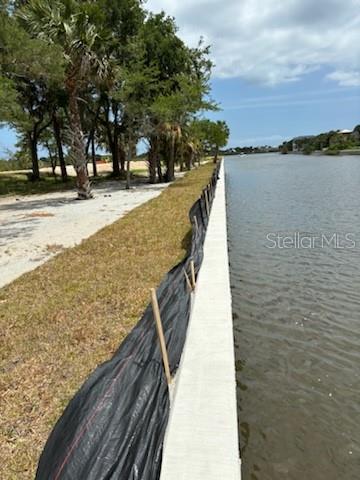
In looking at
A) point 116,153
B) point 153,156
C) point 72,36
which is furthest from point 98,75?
point 116,153

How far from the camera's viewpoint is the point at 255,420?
12.1ft

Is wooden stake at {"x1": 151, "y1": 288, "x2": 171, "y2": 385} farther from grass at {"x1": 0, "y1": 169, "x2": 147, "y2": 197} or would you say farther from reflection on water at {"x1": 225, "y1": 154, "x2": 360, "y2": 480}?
grass at {"x1": 0, "y1": 169, "x2": 147, "y2": 197}

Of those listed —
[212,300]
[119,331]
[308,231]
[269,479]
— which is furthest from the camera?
[308,231]

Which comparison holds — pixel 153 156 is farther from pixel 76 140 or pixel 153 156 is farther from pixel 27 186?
pixel 76 140

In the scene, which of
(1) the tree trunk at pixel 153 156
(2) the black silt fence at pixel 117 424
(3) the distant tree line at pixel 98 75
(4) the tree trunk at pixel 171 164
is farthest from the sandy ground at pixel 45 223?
(4) the tree trunk at pixel 171 164

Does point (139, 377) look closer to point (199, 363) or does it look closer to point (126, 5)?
point (199, 363)

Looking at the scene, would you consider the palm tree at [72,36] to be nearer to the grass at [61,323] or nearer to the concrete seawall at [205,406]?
the grass at [61,323]

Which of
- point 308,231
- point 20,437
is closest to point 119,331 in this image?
point 20,437

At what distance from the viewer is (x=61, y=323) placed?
16.7ft

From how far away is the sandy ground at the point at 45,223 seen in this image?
8.54 metres

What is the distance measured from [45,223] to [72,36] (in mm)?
8438

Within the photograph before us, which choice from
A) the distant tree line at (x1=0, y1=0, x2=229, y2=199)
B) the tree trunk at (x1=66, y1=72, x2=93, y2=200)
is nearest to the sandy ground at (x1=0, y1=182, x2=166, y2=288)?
the tree trunk at (x1=66, y1=72, x2=93, y2=200)

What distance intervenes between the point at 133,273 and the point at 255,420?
3.91m

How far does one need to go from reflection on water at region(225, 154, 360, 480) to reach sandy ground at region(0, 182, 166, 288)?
14.4 feet
